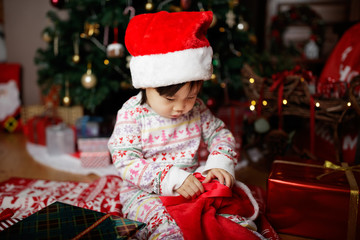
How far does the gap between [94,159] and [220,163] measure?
824mm

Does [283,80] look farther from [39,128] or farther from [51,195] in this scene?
[39,128]

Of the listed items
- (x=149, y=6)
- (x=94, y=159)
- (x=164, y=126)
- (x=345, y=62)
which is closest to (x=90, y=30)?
(x=149, y=6)

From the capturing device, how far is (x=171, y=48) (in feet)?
2.48

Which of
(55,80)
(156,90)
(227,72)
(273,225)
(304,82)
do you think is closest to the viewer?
(156,90)

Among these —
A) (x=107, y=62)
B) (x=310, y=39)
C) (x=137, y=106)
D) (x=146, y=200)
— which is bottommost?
(x=146, y=200)

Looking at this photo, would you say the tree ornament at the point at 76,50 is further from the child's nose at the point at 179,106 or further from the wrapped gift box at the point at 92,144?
the child's nose at the point at 179,106

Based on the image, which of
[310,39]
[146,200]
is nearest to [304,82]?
[146,200]

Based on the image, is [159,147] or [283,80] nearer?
[159,147]

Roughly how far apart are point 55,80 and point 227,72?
3.36ft

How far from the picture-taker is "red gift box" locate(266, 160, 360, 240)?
833 mm

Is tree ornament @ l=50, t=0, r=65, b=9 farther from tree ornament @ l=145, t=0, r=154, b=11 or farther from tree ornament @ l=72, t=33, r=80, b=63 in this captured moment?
tree ornament @ l=145, t=0, r=154, b=11

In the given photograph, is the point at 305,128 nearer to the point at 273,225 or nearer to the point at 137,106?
the point at 273,225

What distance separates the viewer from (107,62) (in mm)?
1563

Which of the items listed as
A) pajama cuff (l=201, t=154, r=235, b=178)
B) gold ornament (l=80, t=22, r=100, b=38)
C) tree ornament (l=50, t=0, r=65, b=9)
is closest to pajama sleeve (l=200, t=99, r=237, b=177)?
pajama cuff (l=201, t=154, r=235, b=178)
